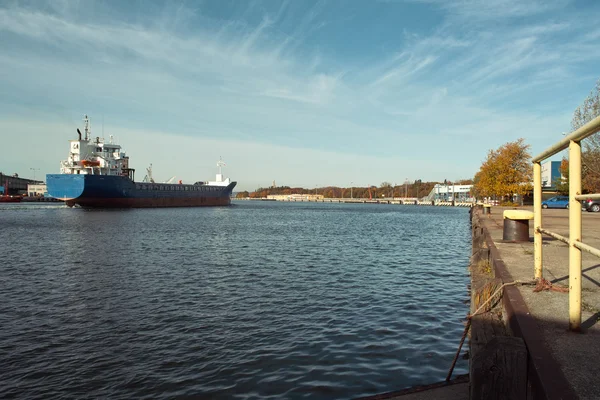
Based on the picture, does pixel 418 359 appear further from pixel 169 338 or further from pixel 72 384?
pixel 72 384

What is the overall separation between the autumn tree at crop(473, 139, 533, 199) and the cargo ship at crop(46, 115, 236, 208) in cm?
4799

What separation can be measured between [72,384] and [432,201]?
15671 centimetres

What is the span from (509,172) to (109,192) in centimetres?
5080

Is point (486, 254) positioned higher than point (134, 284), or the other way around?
point (486, 254)

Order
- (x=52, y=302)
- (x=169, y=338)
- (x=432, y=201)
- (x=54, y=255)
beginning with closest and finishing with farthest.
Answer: (x=169, y=338), (x=52, y=302), (x=54, y=255), (x=432, y=201)

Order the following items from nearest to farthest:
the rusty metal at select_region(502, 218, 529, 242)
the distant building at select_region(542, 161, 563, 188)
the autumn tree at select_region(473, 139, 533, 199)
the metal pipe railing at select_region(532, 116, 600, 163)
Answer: the metal pipe railing at select_region(532, 116, 600, 163) → the rusty metal at select_region(502, 218, 529, 242) → the autumn tree at select_region(473, 139, 533, 199) → the distant building at select_region(542, 161, 563, 188)

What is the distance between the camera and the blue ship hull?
56281mm

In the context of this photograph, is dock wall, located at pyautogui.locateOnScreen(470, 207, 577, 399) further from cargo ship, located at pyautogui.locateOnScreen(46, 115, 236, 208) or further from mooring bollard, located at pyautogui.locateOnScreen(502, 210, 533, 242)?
cargo ship, located at pyautogui.locateOnScreen(46, 115, 236, 208)

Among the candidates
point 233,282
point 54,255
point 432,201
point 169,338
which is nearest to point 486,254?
point 169,338

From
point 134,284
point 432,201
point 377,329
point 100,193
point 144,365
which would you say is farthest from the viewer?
point 432,201

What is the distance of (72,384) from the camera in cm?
573

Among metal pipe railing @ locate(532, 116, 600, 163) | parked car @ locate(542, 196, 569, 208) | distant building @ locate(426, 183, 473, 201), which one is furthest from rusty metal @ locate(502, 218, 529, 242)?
distant building @ locate(426, 183, 473, 201)

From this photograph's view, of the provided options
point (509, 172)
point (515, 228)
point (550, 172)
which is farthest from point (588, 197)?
point (550, 172)

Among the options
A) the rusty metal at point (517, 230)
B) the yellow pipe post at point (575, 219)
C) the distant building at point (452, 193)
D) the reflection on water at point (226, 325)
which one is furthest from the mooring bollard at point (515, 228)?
the distant building at point (452, 193)
